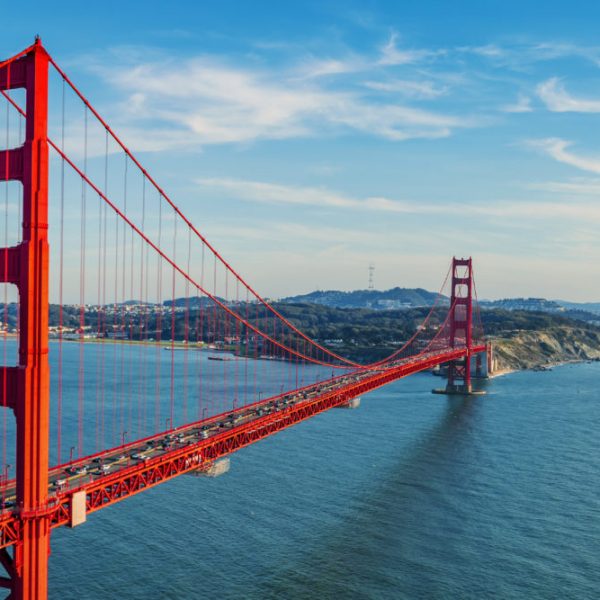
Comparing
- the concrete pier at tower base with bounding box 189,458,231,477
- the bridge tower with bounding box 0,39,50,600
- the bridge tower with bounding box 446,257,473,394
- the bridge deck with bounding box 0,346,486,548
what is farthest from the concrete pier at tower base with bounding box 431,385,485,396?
the bridge tower with bounding box 0,39,50,600

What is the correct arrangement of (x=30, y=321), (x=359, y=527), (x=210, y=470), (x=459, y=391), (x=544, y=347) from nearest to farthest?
(x=30, y=321)
(x=210, y=470)
(x=359, y=527)
(x=459, y=391)
(x=544, y=347)

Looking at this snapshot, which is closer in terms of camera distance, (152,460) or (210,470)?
(152,460)

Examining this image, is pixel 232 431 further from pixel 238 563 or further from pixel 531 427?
pixel 531 427

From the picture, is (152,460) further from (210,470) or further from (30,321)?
(30,321)

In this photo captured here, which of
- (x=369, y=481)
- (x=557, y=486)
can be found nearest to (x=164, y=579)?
(x=369, y=481)

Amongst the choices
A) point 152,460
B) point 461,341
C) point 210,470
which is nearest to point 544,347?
point 461,341

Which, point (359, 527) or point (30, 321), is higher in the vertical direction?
point (30, 321)

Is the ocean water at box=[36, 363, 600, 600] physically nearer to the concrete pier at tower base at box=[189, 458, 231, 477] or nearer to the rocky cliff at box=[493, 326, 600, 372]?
the concrete pier at tower base at box=[189, 458, 231, 477]
